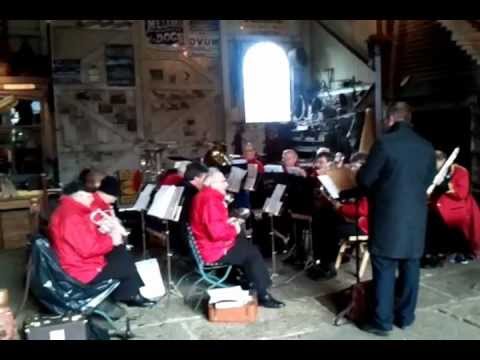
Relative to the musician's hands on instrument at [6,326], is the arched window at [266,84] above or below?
above

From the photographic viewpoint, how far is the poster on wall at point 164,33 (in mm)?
9961

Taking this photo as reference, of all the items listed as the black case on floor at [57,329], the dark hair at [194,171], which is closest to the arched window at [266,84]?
the dark hair at [194,171]

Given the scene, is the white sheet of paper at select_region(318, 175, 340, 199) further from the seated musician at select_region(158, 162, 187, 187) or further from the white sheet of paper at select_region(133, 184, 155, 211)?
the white sheet of paper at select_region(133, 184, 155, 211)

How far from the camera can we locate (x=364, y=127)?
873 centimetres

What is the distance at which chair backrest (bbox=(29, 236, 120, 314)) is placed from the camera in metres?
3.72

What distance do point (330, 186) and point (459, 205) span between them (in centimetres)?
203

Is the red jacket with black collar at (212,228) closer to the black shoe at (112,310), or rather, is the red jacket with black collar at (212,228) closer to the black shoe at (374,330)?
the black shoe at (112,310)

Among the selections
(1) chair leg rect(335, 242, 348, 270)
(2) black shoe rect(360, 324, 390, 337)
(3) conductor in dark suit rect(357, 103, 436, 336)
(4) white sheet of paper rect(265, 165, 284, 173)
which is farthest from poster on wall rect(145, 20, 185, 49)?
(2) black shoe rect(360, 324, 390, 337)

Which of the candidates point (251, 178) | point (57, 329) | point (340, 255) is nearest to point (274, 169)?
point (251, 178)

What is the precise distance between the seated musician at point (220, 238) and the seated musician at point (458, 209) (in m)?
2.22

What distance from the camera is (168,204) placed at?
438cm
